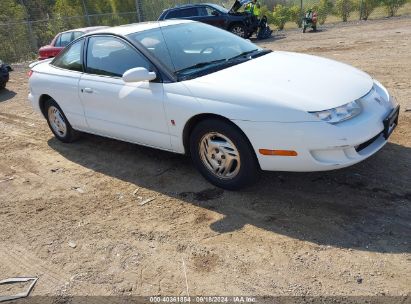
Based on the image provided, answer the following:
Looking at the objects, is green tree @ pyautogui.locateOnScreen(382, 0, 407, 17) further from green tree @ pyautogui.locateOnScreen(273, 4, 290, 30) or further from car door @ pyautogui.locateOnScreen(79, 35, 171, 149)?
car door @ pyautogui.locateOnScreen(79, 35, 171, 149)

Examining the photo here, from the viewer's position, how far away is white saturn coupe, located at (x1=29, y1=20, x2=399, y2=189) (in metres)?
3.71

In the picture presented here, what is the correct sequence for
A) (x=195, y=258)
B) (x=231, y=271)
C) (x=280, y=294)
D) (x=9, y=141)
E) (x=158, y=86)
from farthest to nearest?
(x=9, y=141) → (x=158, y=86) → (x=195, y=258) → (x=231, y=271) → (x=280, y=294)

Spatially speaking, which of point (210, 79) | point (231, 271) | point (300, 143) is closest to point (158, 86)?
point (210, 79)

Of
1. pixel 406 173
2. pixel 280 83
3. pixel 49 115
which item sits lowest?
pixel 406 173

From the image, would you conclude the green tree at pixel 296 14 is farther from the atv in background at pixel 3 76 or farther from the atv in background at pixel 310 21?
the atv in background at pixel 3 76

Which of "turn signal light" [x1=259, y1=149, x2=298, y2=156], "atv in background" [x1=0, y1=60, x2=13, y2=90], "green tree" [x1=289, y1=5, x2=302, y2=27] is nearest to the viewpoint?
"turn signal light" [x1=259, y1=149, x2=298, y2=156]

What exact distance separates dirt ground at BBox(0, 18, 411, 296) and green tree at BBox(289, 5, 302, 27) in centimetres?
1984

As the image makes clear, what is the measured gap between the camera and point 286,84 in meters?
3.98

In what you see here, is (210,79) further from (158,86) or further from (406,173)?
(406,173)

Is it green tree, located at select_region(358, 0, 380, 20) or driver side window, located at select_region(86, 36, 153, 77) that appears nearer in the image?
driver side window, located at select_region(86, 36, 153, 77)

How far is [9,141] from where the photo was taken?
6.99m

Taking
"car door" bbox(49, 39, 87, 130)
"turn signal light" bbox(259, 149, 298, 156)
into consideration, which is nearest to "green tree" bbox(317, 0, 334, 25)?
"car door" bbox(49, 39, 87, 130)

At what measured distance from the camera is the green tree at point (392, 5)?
70.8 feet

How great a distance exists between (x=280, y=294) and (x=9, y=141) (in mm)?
5603
